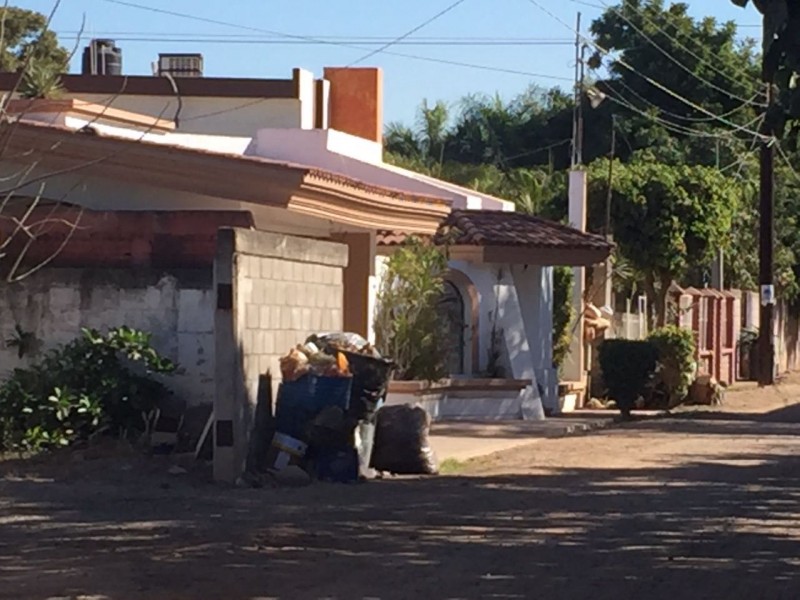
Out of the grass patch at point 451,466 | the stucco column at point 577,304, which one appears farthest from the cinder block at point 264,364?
the stucco column at point 577,304

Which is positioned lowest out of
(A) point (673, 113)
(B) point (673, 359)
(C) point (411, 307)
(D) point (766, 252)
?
(B) point (673, 359)

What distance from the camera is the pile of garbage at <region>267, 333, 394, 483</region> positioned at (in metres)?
14.9

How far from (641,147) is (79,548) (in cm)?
4307

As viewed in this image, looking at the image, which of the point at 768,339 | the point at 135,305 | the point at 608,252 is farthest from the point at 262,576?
the point at 768,339

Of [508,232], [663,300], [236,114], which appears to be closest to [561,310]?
[508,232]

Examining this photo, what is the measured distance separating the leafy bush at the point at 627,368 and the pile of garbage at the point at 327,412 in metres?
10.8

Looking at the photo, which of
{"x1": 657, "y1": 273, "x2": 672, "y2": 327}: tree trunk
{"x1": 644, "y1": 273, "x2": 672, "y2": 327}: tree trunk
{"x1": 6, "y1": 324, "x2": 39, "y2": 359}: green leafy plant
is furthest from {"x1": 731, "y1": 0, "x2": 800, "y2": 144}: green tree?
{"x1": 657, "y1": 273, "x2": 672, "y2": 327}: tree trunk

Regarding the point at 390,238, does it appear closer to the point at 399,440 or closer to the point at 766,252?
the point at 399,440

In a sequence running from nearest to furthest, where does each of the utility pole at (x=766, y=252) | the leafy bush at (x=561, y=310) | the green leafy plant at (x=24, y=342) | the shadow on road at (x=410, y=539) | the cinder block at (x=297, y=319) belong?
the shadow on road at (x=410, y=539), the cinder block at (x=297, y=319), the green leafy plant at (x=24, y=342), the leafy bush at (x=561, y=310), the utility pole at (x=766, y=252)

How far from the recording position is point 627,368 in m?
25.3

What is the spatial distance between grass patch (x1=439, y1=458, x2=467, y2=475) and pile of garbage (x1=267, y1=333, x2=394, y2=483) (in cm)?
160

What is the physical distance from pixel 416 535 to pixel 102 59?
2154cm

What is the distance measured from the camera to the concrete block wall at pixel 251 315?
1437 cm

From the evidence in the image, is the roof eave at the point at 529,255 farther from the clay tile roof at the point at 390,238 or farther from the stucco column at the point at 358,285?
the stucco column at the point at 358,285
